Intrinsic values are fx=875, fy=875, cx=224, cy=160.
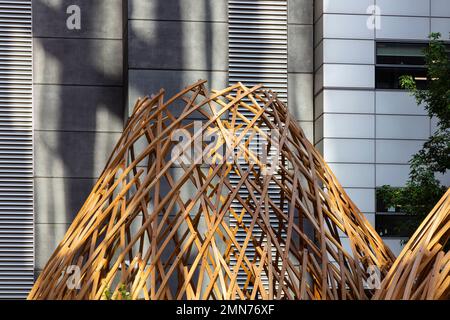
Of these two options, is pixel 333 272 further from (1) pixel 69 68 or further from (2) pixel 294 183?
(1) pixel 69 68

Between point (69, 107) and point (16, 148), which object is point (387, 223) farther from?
point (16, 148)

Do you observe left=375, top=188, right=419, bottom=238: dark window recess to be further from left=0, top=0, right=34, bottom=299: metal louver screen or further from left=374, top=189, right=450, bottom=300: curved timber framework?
→ left=374, top=189, right=450, bottom=300: curved timber framework

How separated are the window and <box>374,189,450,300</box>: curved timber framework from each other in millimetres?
8675

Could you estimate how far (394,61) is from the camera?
13.4 metres

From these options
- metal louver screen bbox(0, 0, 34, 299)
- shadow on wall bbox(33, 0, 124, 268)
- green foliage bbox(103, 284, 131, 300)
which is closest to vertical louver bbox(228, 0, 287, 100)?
shadow on wall bbox(33, 0, 124, 268)

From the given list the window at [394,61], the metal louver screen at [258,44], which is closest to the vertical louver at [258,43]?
the metal louver screen at [258,44]

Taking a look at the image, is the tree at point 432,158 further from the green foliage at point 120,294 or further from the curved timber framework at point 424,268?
the green foliage at point 120,294

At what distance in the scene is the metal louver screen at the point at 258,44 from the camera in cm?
1305

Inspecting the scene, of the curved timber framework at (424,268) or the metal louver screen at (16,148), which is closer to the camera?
the curved timber framework at (424,268)

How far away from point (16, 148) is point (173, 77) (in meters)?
2.88

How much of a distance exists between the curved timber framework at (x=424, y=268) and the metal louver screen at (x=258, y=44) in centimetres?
818

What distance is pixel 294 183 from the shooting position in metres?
5.43

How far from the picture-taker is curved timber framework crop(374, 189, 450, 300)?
4.55m

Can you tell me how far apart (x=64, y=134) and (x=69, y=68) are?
945mm
